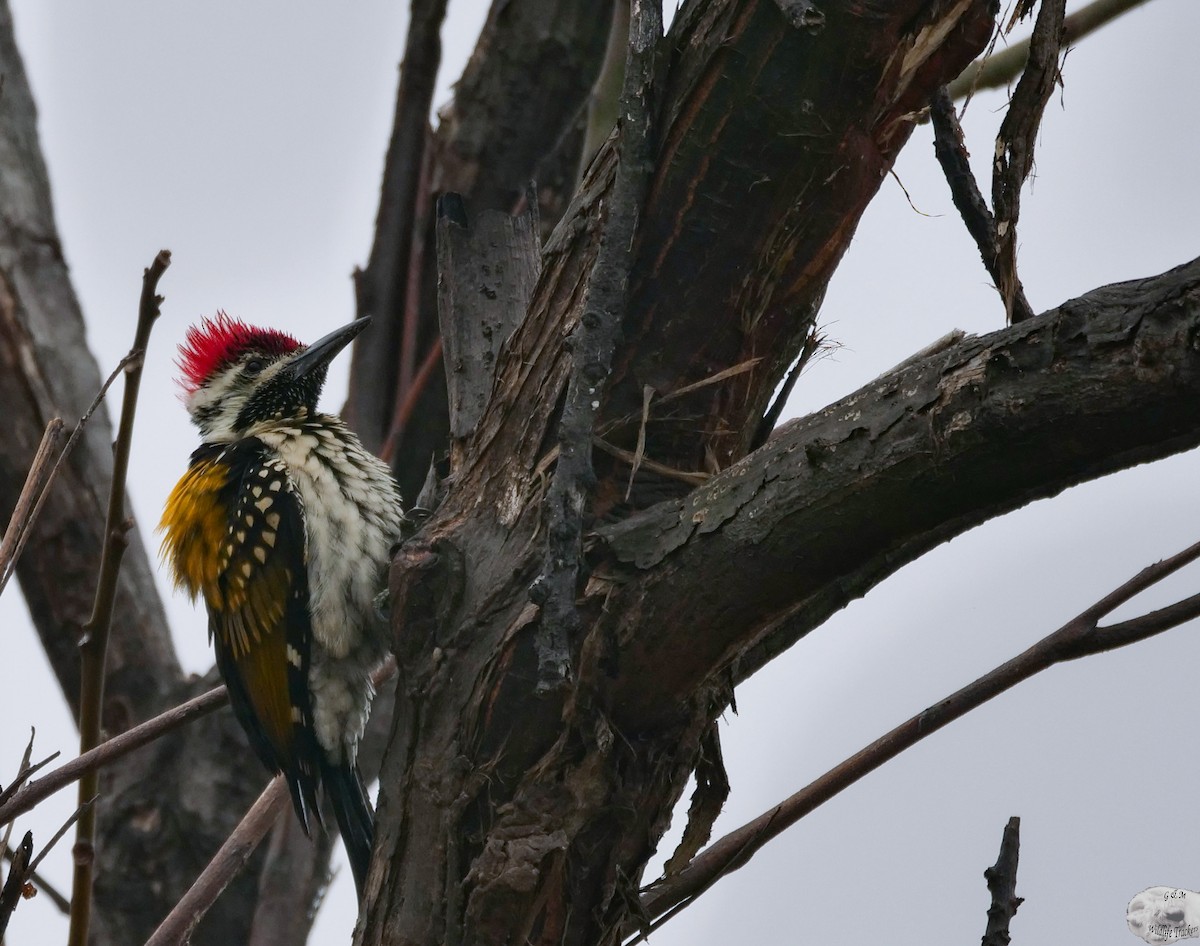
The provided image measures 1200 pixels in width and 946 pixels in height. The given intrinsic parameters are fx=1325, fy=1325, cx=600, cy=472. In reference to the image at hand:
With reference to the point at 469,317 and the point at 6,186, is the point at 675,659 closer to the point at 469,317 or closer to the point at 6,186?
the point at 469,317

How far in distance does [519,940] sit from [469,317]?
4.76 feet

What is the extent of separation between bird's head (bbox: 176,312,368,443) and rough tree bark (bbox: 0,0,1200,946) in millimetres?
1834

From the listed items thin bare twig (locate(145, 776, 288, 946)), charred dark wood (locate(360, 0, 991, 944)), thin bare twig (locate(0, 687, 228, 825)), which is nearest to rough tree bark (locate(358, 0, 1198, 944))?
charred dark wood (locate(360, 0, 991, 944))

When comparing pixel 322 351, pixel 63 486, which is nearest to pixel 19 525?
pixel 322 351

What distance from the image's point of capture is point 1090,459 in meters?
1.67

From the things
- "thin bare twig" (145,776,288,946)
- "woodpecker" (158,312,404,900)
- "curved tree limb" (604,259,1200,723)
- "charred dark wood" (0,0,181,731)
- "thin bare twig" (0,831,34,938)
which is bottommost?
"thin bare twig" (0,831,34,938)

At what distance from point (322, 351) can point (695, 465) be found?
7.64 feet

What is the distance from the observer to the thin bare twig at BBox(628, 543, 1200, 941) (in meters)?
1.92

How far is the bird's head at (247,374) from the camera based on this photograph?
4477 mm

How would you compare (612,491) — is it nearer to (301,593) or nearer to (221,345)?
(301,593)

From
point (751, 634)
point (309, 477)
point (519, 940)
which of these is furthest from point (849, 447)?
point (309, 477)

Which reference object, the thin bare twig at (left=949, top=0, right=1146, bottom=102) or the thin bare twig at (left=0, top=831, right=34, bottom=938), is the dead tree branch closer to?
the thin bare twig at (left=949, top=0, right=1146, bottom=102)

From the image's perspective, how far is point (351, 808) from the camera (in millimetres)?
3654

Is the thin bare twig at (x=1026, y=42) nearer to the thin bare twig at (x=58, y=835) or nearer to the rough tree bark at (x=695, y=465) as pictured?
the rough tree bark at (x=695, y=465)
